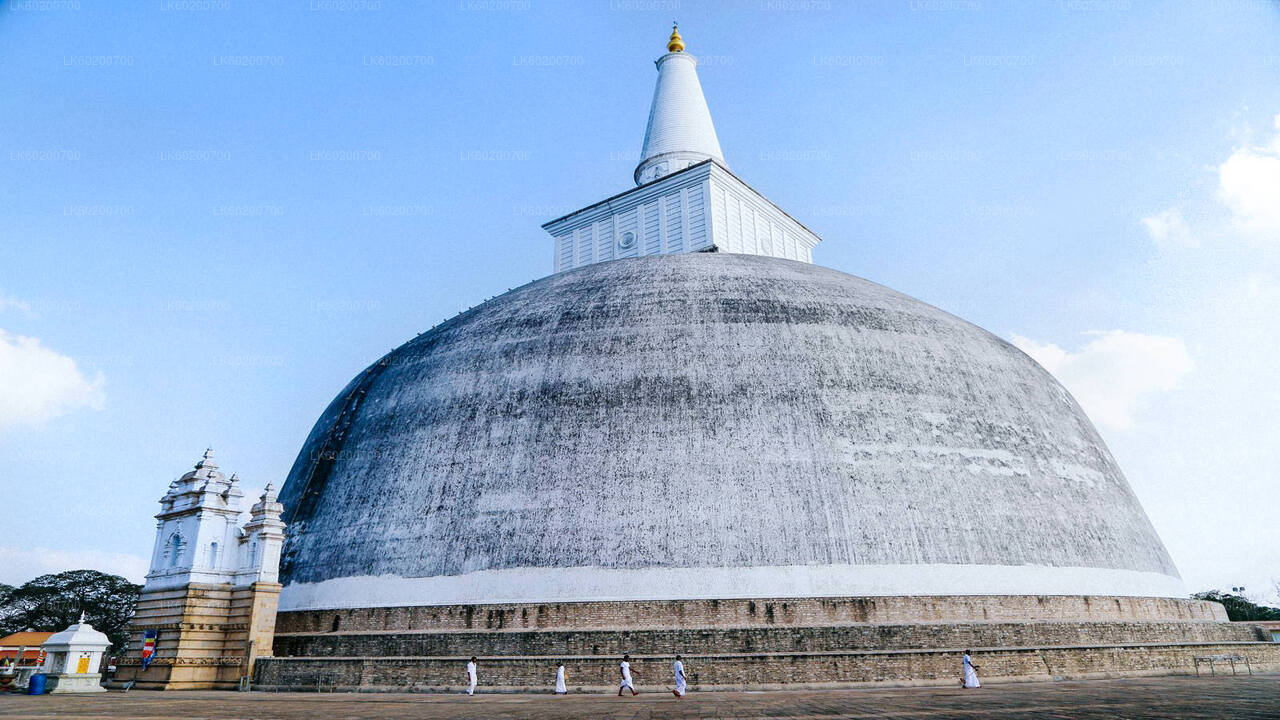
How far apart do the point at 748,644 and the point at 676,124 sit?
23284 millimetres

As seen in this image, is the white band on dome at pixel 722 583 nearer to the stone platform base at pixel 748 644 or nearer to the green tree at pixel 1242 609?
the stone platform base at pixel 748 644

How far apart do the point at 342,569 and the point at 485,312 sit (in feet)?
29.0

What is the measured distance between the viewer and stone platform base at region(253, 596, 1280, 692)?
14.8 meters

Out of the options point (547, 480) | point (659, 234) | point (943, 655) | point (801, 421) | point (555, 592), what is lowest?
point (943, 655)

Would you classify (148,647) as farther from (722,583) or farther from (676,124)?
(676,124)

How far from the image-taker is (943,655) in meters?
15.0

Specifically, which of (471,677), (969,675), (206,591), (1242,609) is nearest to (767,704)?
(969,675)

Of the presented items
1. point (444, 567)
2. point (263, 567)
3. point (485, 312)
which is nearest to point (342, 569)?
point (263, 567)

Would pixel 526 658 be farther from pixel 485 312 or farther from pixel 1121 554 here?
pixel 1121 554

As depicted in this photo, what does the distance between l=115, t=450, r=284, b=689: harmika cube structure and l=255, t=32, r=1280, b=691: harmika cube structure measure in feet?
3.29

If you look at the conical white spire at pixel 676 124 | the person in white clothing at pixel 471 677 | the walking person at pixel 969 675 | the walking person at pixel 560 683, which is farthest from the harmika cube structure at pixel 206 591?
the conical white spire at pixel 676 124

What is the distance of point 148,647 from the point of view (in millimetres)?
18453

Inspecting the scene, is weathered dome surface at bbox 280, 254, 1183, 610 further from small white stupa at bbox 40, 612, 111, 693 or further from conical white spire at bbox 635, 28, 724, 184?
conical white spire at bbox 635, 28, 724, 184

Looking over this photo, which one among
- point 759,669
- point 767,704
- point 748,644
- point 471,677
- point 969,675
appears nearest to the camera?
point 767,704
